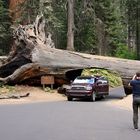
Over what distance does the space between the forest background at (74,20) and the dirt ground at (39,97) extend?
11394 mm

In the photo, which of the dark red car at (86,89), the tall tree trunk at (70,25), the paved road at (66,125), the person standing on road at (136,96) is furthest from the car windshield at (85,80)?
the tall tree trunk at (70,25)

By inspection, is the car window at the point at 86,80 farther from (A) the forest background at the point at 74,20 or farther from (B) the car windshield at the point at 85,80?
(A) the forest background at the point at 74,20

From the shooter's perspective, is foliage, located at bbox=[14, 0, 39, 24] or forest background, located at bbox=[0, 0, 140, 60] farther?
foliage, located at bbox=[14, 0, 39, 24]

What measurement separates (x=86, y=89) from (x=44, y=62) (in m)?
4.57

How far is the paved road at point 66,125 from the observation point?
14586 mm

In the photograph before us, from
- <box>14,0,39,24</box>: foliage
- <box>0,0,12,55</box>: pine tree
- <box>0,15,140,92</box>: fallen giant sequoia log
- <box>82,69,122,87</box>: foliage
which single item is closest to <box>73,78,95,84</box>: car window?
<box>0,15,140,92</box>: fallen giant sequoia log

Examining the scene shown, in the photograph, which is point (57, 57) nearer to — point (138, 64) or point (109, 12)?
point (138, 64)

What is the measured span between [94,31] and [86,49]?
13.4 ft

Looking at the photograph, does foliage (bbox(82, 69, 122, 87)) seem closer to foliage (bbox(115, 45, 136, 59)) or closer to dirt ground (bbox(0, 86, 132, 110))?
dirt ground (bbox(0, 86, 132, 110))

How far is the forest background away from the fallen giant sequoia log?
1011 cm

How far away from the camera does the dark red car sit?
31.6 metres

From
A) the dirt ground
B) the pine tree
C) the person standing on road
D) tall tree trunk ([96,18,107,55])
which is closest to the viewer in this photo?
the person standing on road

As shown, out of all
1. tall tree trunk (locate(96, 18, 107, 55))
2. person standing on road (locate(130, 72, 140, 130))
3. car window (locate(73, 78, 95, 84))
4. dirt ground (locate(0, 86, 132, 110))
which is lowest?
dirt ground (locate(0, 86, 132, 110))

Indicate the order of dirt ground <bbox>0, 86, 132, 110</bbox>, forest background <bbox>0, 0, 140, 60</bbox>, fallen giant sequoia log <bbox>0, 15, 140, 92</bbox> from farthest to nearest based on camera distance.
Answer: forest background <bbox>0, 0, 140, 60</bbox>
fallen giant sequoia log <bbox>0, 15, 140, 92</bbox>
dirt ground <bbox>0, 86, 132, 110</bbox>
